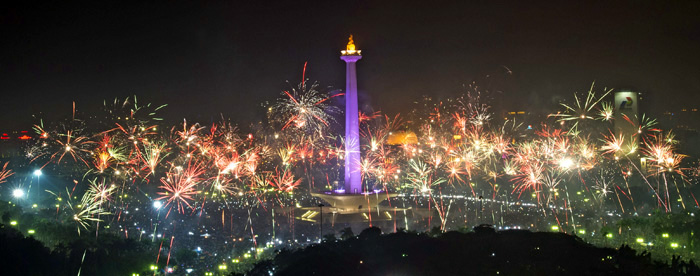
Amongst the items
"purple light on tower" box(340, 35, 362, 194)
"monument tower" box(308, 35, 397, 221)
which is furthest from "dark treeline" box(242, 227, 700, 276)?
"purple light on tower" box(340, 35, 362, 194)

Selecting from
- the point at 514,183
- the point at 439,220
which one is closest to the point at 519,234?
the point at 439,220

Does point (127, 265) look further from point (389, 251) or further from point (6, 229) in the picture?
point (389, 251)

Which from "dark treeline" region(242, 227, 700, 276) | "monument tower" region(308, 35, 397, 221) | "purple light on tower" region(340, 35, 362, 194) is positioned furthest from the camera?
"purple light on tower" region(340, 35, 362, 194)

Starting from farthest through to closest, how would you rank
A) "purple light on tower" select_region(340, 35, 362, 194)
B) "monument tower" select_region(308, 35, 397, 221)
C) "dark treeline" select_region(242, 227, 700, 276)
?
"purple light on tower" select_region(340, 35, 362, 194) → "monument tower" select_region(308, 35, 397, 221) → "dark treeline" select_region(242, 227, 700, 276)

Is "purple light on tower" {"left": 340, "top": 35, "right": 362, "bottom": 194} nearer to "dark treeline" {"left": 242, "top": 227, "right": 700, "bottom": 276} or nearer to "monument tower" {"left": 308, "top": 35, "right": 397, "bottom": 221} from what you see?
"monument tower" {"left": 308, "top": 35, "right": 397, "bottom": 221}

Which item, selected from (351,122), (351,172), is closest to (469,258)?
(351,172)

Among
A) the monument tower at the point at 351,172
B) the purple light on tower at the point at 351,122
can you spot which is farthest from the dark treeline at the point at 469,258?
the purple light on tower at the point at 351,122

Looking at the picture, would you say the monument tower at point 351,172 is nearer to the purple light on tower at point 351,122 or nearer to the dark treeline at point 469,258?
the purple light on tower at point 351,122

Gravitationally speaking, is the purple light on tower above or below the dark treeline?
above

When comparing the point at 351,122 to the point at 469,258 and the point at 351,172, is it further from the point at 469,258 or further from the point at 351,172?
the point at 469,258
